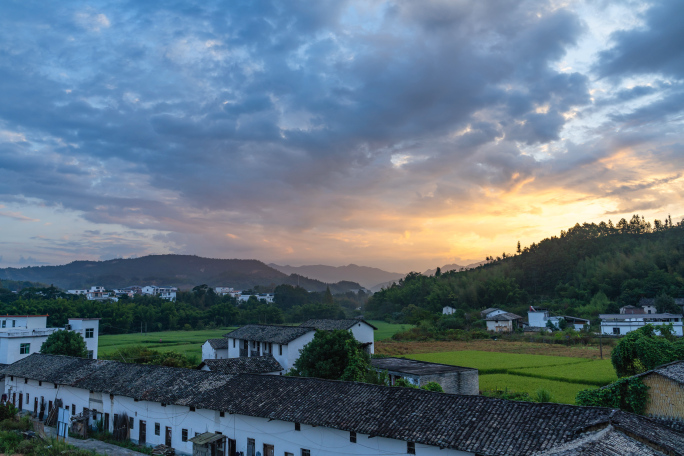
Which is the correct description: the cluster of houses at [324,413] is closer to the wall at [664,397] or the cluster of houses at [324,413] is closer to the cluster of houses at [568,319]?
the wall at [664,397]

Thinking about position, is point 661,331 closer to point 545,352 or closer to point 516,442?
point 545,352

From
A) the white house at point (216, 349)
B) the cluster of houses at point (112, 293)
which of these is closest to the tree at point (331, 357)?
the white house at point (216, 349)

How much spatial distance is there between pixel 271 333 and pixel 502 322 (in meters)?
42.3

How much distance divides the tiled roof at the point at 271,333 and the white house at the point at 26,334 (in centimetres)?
1301

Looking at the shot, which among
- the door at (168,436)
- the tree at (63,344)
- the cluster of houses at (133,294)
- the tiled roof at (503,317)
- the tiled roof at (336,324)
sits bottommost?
the door at (168,436)

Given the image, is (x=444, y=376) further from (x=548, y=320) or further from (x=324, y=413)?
(x=548, y=320)

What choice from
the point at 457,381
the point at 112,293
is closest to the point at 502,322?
the point at 457,381

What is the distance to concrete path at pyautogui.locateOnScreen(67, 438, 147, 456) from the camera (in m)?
18.9

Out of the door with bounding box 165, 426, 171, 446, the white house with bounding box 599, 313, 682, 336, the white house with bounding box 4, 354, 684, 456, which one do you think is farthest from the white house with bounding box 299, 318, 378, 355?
the white house with bounding box 599, 313, 682, 336

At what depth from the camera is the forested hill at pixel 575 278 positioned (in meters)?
69.7

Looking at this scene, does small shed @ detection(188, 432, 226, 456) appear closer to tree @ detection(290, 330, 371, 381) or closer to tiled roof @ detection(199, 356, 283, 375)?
tiled roof @ detection(199, 356, 283, 375)

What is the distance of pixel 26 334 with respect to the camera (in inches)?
1364

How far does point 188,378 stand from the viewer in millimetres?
20938

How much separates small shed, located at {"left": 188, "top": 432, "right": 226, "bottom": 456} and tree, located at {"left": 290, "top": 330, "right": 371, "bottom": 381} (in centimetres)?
782
